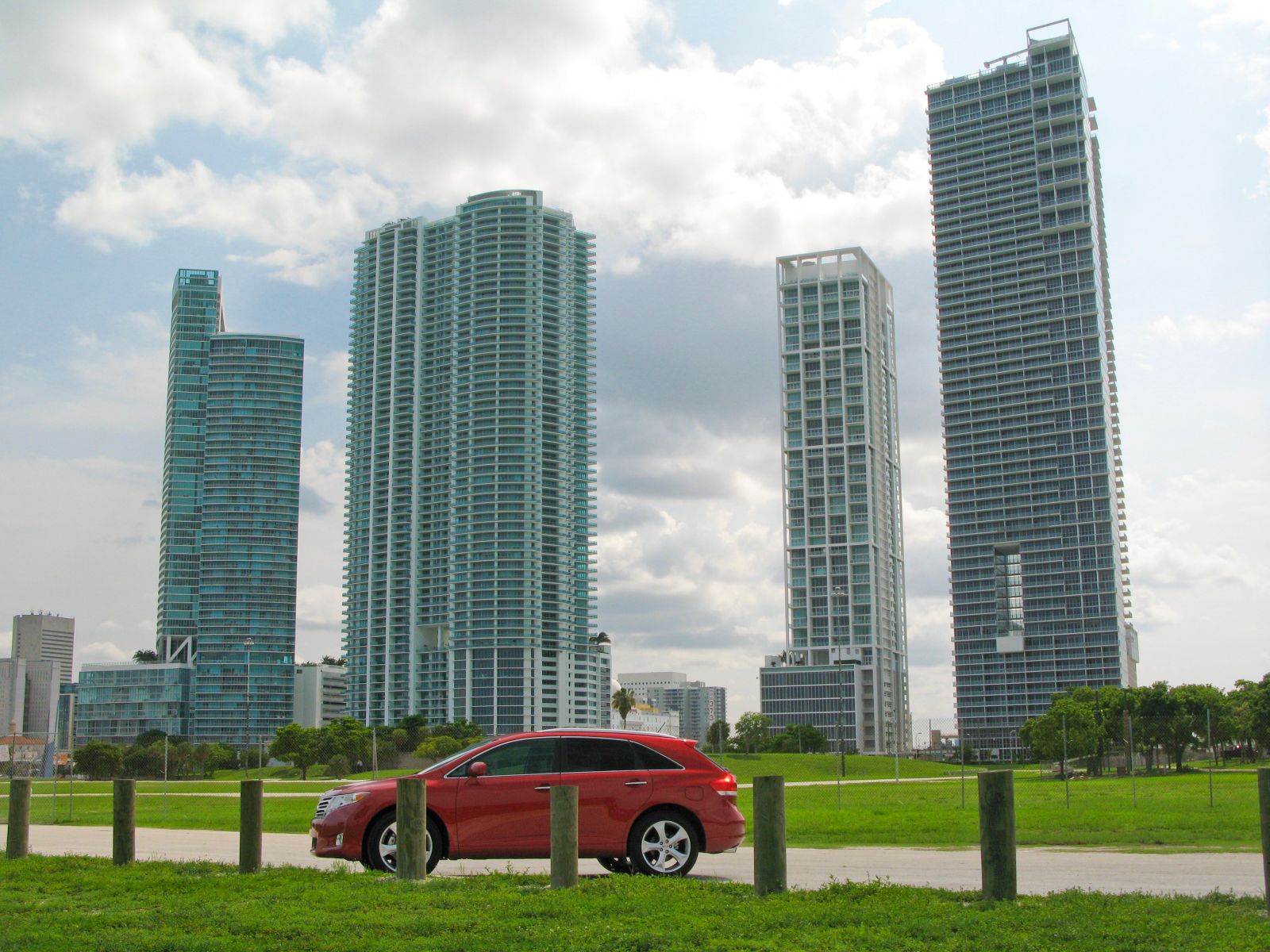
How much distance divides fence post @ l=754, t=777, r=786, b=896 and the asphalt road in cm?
104

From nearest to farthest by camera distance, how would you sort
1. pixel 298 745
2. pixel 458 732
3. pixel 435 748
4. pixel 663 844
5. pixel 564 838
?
pixel 564 838 < pixel 663 844 < pixel 298 745 < pixel 435 748 < pixel 458 732

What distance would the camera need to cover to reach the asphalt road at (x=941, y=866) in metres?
13.4

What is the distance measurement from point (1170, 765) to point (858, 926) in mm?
79204

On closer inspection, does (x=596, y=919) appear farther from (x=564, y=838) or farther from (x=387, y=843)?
(x=387, y=843)

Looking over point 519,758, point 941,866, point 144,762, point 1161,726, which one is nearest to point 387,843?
point 519,758

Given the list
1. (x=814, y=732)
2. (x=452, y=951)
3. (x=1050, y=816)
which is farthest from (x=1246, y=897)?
(x=814, y=732)

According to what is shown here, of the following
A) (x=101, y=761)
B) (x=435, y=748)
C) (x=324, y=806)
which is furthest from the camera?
(x=435, y=748)

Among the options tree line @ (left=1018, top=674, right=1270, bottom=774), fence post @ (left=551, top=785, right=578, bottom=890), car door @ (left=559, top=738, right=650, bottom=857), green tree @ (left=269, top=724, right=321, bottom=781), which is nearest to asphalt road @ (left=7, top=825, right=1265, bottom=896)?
car door @ (left=559, top=738, right=650, bottom=857)

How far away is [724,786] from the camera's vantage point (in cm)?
1464

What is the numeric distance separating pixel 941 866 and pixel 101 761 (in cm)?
12351

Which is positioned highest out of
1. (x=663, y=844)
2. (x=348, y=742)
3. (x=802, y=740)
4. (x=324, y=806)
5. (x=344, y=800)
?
(x=344, y=800)

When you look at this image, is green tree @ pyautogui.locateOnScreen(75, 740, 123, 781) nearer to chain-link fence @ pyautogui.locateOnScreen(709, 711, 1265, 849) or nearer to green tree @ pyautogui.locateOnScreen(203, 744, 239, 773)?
green tree @ pyautogui.locateOnScreen(203, 744, 239, 773)

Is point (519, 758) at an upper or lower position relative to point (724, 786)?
upper

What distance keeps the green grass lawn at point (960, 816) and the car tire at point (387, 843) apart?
891 centimetres
